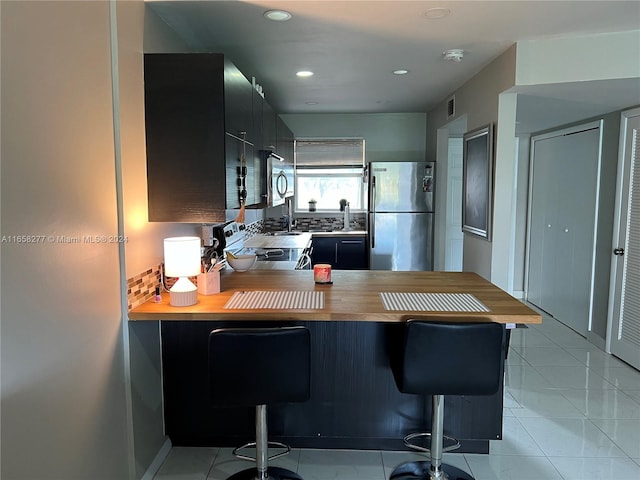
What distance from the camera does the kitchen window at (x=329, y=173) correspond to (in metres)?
6.18

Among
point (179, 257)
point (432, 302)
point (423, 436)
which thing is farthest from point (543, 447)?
point (179, 257)

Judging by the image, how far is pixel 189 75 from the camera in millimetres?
2221

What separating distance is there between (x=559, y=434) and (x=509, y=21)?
2.39m

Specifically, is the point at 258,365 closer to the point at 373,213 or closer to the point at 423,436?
the point at 423,436

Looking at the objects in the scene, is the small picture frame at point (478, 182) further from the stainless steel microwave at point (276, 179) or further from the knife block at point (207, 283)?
the knife block at point (207, 283)

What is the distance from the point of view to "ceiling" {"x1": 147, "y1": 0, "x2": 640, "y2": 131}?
2.40 metres

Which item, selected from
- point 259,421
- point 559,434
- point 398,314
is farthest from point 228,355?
point 559,434

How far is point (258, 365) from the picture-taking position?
188cm

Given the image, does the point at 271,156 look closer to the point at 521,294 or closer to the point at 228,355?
the point at 228,355

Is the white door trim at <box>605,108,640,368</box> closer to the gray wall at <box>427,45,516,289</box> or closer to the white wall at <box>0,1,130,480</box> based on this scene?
the gray wall at <box>427,45,516,289</box>

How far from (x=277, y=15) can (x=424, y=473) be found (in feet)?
8.23

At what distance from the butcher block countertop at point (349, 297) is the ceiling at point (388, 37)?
1486 millimetres

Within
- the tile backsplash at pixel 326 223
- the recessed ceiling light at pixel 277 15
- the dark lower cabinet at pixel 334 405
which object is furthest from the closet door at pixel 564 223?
the recessed ceiling light at pixel 277 15

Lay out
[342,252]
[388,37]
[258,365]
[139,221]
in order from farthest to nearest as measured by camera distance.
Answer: [342,252] < [388,37] < [139,221] < [258,365]
